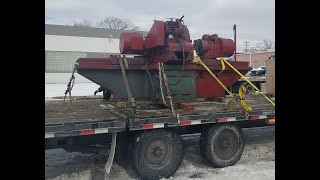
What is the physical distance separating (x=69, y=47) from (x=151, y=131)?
26733 mm

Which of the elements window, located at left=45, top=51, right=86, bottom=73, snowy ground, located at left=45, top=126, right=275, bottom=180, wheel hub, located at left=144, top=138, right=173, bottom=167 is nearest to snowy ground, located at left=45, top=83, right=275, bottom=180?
snowy ground, located at left=45, top=126, right=275, bottom=180

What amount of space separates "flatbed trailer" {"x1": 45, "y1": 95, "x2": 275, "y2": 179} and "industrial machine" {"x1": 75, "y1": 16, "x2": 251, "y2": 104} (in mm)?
332

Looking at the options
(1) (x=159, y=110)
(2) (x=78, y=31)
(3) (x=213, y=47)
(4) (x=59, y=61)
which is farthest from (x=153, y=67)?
(2) (x=78, y=31)

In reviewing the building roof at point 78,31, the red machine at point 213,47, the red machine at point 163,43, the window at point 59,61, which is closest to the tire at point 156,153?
the red machine at point 163,43

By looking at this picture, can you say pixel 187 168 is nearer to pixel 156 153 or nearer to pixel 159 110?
pixel 156 153

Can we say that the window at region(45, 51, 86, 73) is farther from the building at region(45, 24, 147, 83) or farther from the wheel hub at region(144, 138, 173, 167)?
the wheel hub at region(144, 138, 173, 167)

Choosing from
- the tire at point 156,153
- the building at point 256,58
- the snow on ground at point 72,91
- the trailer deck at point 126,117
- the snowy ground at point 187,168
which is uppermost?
the building at point 256,58

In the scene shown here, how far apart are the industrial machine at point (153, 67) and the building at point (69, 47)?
2290 cm

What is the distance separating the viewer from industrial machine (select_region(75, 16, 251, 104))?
6.00m

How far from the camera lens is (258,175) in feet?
17.9

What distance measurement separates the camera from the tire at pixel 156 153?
5.15 meters

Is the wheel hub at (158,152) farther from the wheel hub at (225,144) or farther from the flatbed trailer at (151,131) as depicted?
the wheel hub at (225,144)
